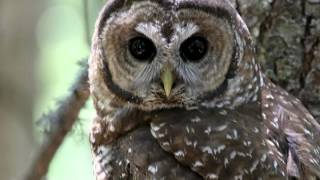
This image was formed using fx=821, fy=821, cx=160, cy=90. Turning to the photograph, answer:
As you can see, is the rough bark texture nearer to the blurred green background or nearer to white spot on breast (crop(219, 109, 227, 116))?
white spot on breast (crop(219, 109, 227, 116))

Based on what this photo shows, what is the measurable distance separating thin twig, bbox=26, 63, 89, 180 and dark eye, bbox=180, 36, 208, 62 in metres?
0.62

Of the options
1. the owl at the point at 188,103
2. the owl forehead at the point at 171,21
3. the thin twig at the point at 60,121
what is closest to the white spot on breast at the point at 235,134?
the owl at the point at 188,103

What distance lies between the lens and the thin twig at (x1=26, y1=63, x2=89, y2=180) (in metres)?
3.37

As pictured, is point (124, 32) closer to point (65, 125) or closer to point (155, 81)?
point (155, 81)

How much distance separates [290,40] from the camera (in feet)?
10.7

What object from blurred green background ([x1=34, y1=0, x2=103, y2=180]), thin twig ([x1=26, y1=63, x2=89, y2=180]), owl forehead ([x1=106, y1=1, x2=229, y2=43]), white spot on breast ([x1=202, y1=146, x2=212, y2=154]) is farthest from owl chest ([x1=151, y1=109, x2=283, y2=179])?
blurred green background ([x1=34, y1=0, x2=103, y2=180])

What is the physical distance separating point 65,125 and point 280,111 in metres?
0.94

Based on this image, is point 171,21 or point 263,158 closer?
point 263,158

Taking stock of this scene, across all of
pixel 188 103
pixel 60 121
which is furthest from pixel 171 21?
pixel 60 121

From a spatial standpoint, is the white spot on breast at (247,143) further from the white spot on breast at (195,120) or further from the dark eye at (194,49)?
the dark eye at (194,49)

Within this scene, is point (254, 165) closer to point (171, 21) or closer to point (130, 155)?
point (130, 155)

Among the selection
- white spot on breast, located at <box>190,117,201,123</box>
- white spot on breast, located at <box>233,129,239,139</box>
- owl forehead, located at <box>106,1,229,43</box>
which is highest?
owl forehead, located at <box>106,1,229,43</box>

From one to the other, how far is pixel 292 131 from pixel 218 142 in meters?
0.30

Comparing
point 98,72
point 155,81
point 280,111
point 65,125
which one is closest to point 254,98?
point 280,111
